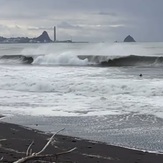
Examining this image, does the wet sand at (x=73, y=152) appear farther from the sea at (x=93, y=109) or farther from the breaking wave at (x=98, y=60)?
the breaking wave at (x=98, y=60)

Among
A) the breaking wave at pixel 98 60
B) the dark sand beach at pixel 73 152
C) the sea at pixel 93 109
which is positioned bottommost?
the breaking wave at pixel 98 60

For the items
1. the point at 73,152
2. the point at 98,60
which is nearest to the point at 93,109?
the point at 73,152

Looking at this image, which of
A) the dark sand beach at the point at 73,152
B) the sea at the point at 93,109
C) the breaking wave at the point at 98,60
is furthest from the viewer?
the breaking wave at the point at 98,60

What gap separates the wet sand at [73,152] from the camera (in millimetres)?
5473

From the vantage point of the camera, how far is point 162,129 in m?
7.49

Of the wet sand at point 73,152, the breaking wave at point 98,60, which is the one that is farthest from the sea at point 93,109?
the breaking wave at point 98,60

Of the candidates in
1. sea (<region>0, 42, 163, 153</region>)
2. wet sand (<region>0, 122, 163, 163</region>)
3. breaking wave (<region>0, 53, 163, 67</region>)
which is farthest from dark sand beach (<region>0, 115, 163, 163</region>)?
breaking wave (<region>0, 53, 163, 67</region>)

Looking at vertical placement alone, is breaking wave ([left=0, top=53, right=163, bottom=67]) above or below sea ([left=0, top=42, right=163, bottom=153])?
below

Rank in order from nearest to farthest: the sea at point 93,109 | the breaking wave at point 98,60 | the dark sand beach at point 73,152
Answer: the dark sand beach at point 73,152, the sea at point 93,109, the breaking wave at point 98,60

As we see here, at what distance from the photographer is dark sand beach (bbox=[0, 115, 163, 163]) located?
5.47m

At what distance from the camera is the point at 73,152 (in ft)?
19.0

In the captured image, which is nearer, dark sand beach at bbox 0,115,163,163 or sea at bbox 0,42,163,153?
dark sand beach at bbox 0,115,163,163

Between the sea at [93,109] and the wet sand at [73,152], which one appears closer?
the wet sand at [73,152]

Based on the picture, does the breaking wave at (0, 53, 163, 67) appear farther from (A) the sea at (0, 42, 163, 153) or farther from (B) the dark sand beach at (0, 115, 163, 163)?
(B) the dark sand beach at (0, 115, 163, 163)
